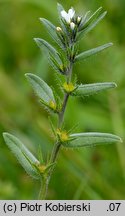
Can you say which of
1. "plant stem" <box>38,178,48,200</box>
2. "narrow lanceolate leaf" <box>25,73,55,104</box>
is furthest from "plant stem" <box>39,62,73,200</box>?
"narrow lanceolate leaf" <box>25,73,55,104</box>

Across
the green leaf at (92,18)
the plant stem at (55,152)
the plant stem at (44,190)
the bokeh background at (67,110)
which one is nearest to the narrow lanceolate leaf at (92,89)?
the plant stem at (55,152)

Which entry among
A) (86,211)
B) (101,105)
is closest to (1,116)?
(101,105)

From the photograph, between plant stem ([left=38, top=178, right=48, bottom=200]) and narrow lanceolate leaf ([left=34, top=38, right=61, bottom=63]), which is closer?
plant stem ([left=38, top=178, right=48, bottom=200])

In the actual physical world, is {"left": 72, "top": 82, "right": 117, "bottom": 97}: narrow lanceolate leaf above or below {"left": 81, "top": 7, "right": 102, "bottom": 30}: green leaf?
below

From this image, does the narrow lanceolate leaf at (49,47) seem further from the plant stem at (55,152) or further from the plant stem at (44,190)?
the plant stem at (44,190)

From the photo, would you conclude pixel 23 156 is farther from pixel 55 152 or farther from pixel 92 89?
pixel 92 89

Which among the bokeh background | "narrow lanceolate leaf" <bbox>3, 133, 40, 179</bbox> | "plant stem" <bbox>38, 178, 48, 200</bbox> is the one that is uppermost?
"narrow lanceolate leaf" <bbox>3, 133, 40, 179</bbox>

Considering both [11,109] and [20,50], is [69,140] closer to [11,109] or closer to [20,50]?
[11,109]

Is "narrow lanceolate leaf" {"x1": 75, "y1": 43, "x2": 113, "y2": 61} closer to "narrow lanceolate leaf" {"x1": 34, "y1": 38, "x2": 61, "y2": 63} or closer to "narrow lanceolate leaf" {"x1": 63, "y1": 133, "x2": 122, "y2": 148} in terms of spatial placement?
"narrow lanceolate leaf" {"x1": 34, "y1": 38, "x2": 61, "y2": 63}
